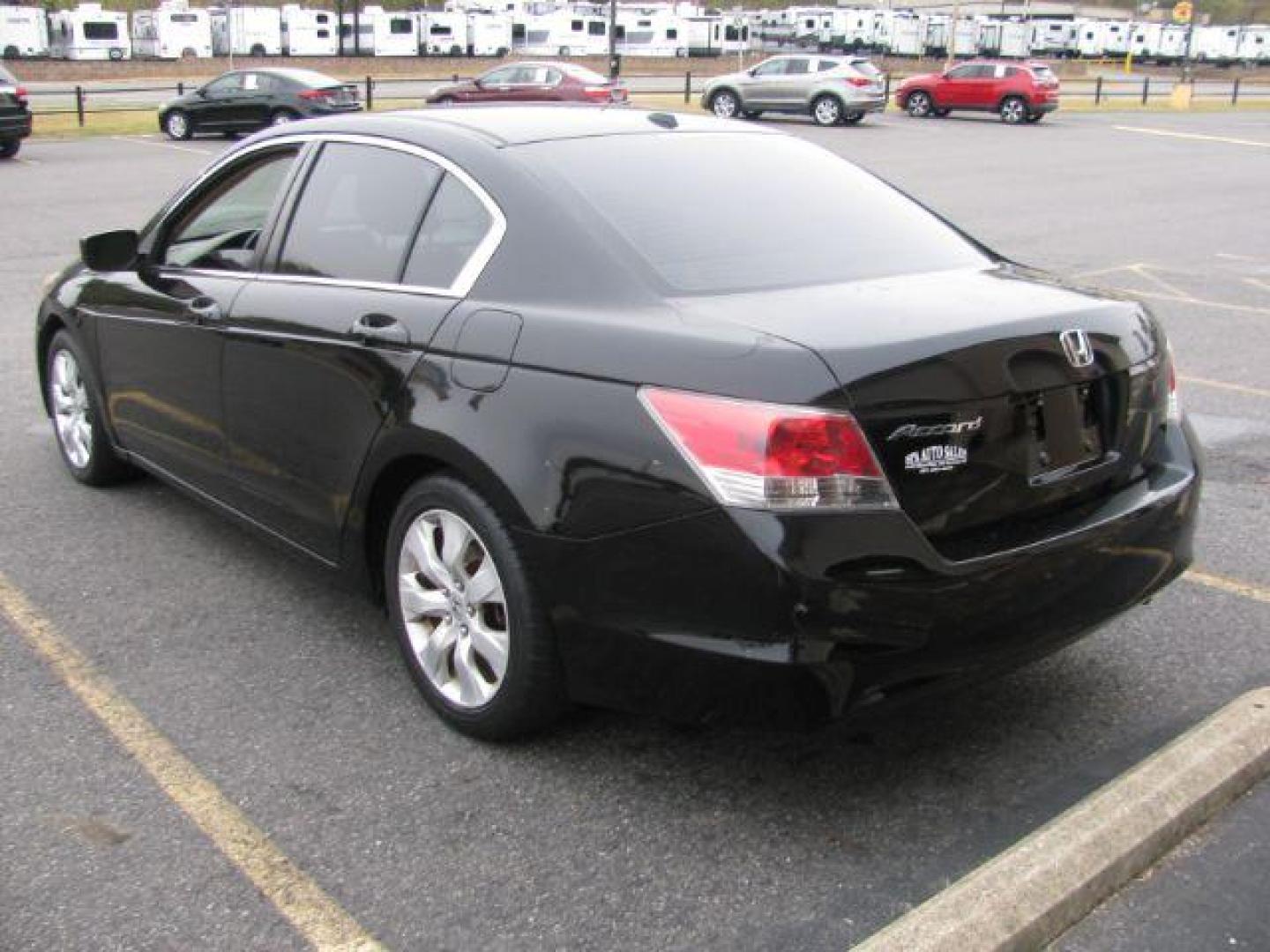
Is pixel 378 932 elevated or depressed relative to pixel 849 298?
depressed

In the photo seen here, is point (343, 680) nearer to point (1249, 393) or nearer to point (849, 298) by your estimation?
point (849, 298)

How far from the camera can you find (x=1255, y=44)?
83.3 metres

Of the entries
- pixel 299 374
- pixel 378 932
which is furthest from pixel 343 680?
pixel 378 932

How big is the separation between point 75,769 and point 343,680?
790 mm

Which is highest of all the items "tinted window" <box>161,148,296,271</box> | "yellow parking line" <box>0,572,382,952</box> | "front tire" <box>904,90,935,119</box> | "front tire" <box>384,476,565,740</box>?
"tinted window" <box>161,148,296,271</box>

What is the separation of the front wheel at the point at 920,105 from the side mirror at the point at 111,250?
1376 inches

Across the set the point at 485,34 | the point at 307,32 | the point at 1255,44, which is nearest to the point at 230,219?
the point at 307,32

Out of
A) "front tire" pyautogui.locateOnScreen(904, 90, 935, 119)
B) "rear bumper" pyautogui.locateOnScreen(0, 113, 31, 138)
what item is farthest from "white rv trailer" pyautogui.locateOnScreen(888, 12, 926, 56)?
"rear bumper" pyautogui.locateOnScreen(0, 113, 31, 138)

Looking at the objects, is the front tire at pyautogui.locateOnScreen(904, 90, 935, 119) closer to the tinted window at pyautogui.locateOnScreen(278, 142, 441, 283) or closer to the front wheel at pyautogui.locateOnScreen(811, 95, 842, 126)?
the front wheel at pyautogui.locateOnScreen(811, 95, 842, 126)

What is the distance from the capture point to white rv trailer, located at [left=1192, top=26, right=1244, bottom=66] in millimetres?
82750

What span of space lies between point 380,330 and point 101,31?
2291 inches

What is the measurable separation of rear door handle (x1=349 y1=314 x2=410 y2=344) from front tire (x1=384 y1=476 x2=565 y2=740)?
400mm

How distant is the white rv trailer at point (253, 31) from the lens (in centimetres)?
5650

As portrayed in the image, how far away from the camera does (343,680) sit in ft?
13.0
